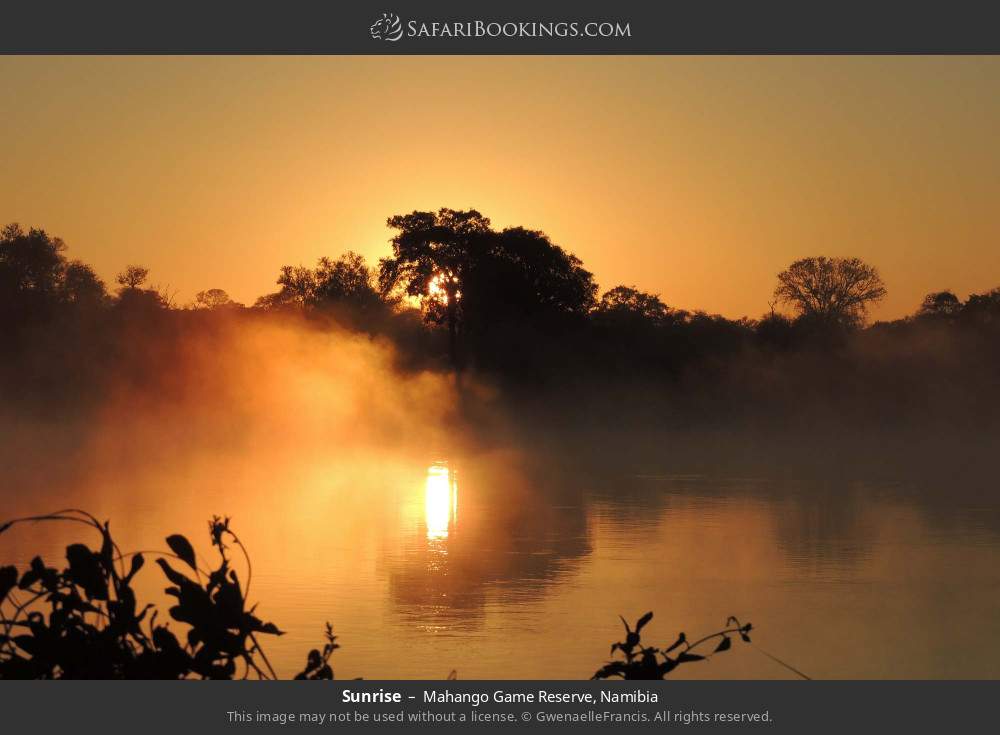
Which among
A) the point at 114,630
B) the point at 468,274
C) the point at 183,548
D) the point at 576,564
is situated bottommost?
the point at 576,564

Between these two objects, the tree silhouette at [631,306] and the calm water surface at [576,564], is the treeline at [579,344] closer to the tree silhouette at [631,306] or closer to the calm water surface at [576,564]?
the tree silhouette at [631,306]

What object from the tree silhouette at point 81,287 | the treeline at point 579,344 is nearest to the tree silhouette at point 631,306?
the treeline at point 579,344

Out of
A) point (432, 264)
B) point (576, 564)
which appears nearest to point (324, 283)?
point (432, 264)

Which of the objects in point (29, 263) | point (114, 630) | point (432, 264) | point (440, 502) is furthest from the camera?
point (29, 263)

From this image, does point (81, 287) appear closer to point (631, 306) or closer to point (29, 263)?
point (29, 263)

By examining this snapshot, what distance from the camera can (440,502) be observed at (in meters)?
18.5

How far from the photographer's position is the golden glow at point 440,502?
1547cm

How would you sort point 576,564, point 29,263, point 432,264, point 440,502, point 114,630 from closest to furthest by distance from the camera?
1. point 114,630
2. point 576,564
3. point 440,502
4. point 432,264
5. point 29,263

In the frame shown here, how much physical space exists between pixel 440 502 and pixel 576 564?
21.2 ft

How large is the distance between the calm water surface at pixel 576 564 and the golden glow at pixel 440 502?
0.25ft

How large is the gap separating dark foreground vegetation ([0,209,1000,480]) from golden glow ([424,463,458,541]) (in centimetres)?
1493

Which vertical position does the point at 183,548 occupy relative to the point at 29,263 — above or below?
below

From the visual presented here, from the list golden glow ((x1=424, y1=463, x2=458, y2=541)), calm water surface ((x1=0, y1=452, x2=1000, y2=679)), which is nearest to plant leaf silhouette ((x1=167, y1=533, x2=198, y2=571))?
calm water surface ((x1=0, y1=452, x2=1000, y2=679))

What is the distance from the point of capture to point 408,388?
48.8 meters
